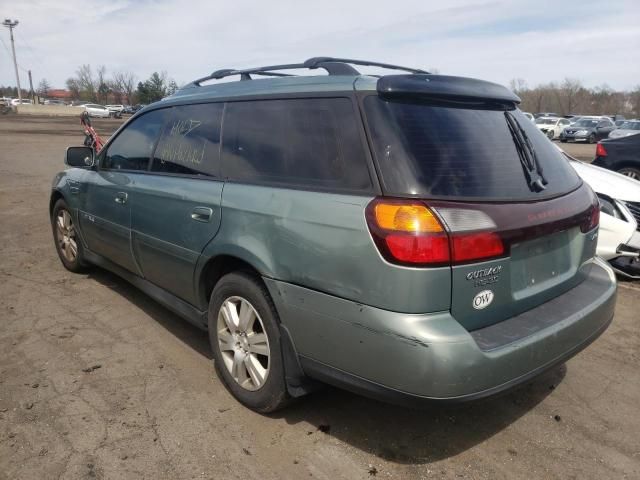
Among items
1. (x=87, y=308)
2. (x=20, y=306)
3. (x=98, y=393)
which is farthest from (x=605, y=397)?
(x=20, y=306)

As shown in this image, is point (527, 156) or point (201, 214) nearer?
point (527, 156)

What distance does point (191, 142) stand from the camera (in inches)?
131

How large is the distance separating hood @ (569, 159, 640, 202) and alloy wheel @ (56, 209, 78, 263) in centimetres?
505

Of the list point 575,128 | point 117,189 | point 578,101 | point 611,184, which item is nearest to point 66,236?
point 117,189

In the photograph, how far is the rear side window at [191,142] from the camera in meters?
3.13

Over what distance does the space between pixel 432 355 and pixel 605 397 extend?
68.1 inches

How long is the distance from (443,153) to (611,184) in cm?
425

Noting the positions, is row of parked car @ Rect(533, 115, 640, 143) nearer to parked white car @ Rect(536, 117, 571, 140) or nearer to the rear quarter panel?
parked white car @ Rect(536, 117, 571, 140)

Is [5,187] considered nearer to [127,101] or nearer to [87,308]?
[87,308]

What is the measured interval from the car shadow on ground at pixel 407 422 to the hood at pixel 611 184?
3.09 meters

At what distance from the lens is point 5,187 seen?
33.7 feet

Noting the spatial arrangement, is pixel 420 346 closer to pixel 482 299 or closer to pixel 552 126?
pixel 482 299

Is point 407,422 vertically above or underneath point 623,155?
underneath

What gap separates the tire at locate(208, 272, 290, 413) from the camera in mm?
2619
